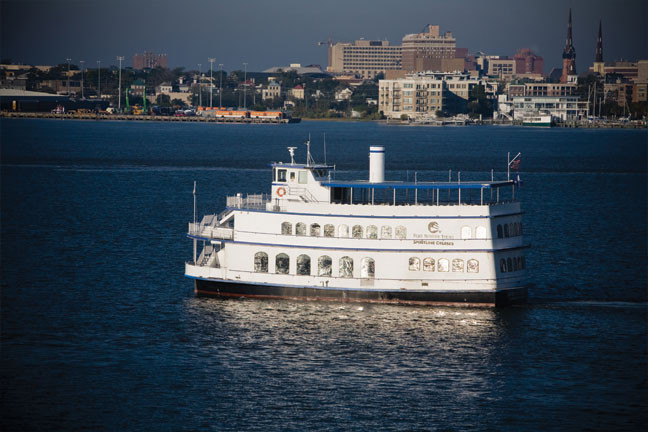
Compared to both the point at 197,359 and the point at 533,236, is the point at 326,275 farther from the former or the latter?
the point at 533,236

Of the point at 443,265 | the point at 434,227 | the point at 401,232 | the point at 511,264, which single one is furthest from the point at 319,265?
the point at 511,264

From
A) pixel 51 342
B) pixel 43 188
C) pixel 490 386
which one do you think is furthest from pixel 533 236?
pixel 43 188

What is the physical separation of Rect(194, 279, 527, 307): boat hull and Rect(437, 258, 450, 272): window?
1018 mm

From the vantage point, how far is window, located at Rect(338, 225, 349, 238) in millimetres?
45656

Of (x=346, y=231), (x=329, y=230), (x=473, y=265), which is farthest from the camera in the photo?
(x=329, y=230)

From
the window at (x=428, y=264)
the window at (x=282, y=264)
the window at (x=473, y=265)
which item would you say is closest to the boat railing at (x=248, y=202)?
the window at (x=282, y=264)

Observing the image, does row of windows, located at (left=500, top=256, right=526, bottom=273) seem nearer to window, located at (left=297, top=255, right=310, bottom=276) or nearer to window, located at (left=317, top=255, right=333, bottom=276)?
window, located at (left=317, top=255, right=333, bottom=276)

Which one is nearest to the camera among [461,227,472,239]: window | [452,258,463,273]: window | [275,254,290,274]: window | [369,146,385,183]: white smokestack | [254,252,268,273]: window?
[452,258,463,273]: window

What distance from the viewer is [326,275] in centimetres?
4559

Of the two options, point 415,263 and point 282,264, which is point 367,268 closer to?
point 415,263

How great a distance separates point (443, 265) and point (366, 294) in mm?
3704

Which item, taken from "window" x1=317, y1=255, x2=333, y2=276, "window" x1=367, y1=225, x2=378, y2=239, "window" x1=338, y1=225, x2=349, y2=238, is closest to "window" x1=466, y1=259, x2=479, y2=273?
"window" x1=367, y1=225, x2=378, y2=239

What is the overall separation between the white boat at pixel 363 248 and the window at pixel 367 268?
1.8 inches

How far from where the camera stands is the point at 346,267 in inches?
1790
